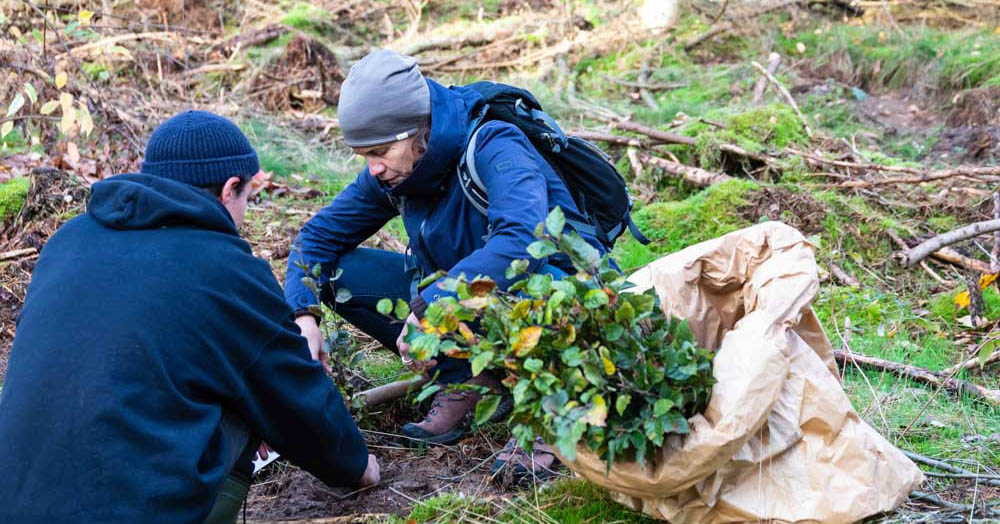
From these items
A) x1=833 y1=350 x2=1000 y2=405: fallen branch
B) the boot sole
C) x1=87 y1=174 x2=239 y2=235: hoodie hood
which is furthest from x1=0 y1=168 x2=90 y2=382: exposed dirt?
x1=833 y1=350 x2=1000 y2=405: fallen branch

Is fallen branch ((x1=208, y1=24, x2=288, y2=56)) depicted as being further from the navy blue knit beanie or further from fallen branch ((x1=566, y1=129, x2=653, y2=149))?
the navy blue knit beanie

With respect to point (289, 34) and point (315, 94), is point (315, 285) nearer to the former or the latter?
point (315, 94)

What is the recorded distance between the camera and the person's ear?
93.4 inches

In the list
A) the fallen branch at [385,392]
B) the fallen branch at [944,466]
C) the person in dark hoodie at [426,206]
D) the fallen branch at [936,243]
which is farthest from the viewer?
the fallen branch at [936,243]

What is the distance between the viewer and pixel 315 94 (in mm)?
8375

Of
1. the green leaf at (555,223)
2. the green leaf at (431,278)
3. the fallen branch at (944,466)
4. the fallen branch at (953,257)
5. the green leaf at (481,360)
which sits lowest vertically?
the fallen branch at (953,257)

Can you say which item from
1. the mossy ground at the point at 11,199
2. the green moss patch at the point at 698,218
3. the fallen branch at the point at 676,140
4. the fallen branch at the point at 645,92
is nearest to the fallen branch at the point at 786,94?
the fallen branch at the point at 676,140

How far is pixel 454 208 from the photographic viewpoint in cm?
302

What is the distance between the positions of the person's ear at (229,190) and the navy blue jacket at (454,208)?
64 cm

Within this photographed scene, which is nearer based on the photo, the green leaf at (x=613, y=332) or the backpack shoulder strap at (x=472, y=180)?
the green leaf at (x=613, y=332)

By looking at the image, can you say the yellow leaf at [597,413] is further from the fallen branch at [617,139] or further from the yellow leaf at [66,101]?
the fallen branch at [617,139]

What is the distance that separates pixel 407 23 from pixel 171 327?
33.6 ft

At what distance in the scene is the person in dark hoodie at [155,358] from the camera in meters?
1.93

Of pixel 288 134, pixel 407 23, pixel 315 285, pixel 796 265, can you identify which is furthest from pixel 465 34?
pixel 796 265
